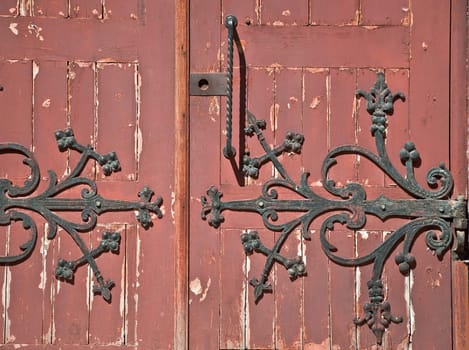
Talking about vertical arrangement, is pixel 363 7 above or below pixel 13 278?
above

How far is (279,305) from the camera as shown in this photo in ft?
9.50

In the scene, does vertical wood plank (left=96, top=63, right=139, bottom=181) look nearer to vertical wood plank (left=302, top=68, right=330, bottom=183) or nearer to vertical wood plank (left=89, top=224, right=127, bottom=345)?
vertical wood plank (left=89, top=224, right=127, bottom=345)

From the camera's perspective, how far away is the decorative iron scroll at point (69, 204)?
290 centimetres

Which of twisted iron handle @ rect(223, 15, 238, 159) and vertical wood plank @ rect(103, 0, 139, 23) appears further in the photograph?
vertical wood plank @ rect(103, 0, 139, 23)

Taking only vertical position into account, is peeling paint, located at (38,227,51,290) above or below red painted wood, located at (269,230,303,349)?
above

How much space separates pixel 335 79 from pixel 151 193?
0.63 metres

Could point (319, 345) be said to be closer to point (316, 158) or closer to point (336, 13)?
point (316, 158)

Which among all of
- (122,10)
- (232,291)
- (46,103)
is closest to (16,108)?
(46,103)

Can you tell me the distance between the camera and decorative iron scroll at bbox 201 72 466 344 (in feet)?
9.46

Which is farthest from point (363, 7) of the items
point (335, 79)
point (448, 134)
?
point (448, 134)

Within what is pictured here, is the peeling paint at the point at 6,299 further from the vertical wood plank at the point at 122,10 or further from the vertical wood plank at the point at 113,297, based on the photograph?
the vertical wood plank at the point at 122,10

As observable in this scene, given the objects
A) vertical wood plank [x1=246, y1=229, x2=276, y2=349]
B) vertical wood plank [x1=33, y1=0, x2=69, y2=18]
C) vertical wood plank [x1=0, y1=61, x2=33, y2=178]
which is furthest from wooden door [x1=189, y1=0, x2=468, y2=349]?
vertical wood plank [x1=0, y1=61, x2=33, y2=178]

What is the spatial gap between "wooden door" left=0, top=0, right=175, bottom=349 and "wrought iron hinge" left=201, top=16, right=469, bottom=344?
23 cm

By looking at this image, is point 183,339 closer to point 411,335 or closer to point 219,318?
point 219,318
